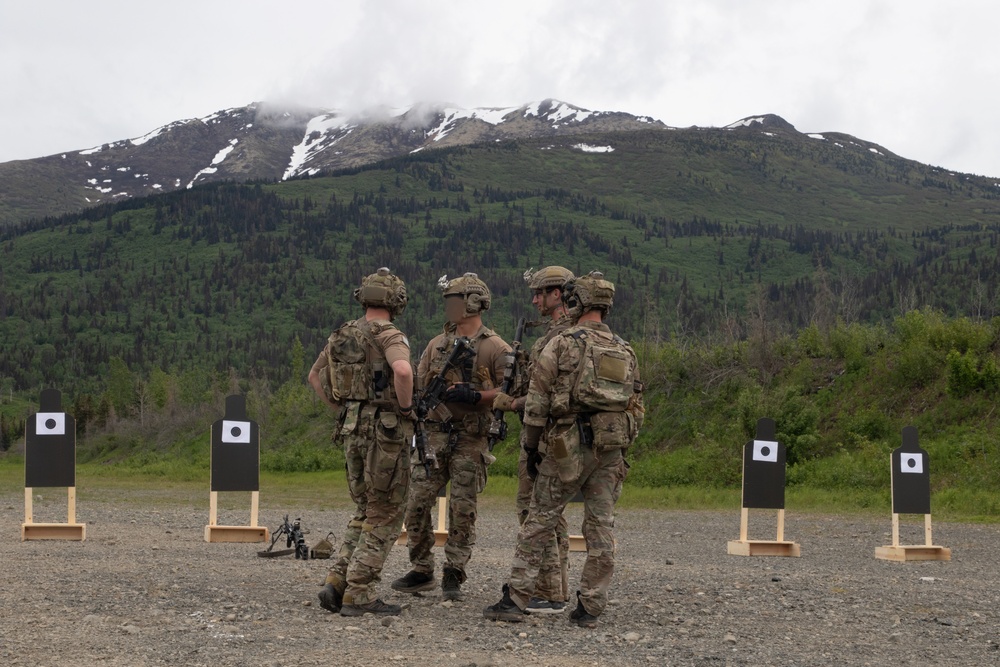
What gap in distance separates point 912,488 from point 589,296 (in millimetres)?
7792

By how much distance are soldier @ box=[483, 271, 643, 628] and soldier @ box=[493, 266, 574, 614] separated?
24 centimetres

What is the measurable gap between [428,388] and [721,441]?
61.5ft

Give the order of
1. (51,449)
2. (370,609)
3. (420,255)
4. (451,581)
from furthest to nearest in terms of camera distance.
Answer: (420,255), (51,449), (451,581), (370,609)

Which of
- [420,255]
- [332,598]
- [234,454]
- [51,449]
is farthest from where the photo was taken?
[420,255]

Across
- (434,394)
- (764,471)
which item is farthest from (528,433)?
(764,471)

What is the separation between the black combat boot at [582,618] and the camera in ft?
27.0

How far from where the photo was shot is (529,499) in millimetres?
9250

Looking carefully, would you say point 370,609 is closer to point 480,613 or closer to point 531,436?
point 480,613

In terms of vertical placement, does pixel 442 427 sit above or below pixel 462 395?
below

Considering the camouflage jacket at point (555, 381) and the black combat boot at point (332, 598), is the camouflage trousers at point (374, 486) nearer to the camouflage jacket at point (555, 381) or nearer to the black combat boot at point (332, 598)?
the black combat boot at point (332, 598)

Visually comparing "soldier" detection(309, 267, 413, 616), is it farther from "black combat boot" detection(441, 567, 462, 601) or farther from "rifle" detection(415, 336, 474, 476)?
"black combat boot" detection(441, 567, 462, 601)

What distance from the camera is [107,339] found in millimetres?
129375

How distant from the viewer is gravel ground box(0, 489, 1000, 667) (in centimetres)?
721

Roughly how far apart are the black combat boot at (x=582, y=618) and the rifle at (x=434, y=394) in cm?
163
